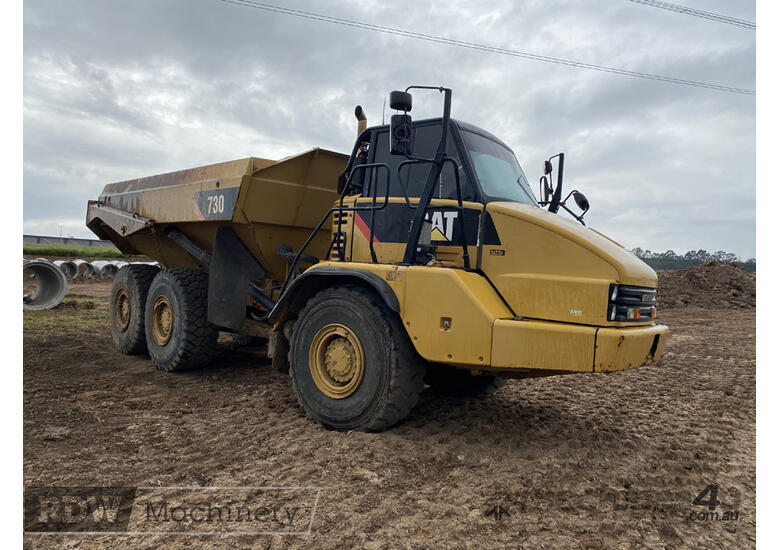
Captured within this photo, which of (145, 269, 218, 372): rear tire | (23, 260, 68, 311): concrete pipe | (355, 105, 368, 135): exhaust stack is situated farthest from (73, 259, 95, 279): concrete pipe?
(355, 105, 368, 135): exhaust stack

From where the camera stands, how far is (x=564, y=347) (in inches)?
150

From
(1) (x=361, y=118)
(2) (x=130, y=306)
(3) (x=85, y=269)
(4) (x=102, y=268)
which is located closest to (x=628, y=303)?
(1) (x=361, y=118)

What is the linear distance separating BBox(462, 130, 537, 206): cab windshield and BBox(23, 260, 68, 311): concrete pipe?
11696mm

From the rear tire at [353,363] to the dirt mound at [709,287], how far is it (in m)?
16.9

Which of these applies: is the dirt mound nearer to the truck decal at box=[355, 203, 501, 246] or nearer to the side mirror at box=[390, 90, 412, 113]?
the truck decal at box=[355, 203, 501, 246]

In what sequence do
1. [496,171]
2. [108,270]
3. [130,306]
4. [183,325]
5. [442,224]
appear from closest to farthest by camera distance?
[442,224] < [496,171] < [183,325] < [130,306] < [108,270]

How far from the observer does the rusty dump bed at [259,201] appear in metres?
6.18

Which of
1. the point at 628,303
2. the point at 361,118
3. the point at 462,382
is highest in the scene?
the point at 361,118

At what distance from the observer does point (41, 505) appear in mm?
3428

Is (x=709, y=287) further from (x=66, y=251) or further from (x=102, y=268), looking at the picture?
(x=66, y=251)

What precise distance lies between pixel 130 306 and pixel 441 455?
613cm

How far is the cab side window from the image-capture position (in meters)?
4.60

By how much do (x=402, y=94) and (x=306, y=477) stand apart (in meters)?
2.76

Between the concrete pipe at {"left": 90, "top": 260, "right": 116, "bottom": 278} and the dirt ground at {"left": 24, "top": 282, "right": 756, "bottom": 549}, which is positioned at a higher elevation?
the concrete pipe at {"left": 90, "top": 260, "right": 116, "bottom": 278}
